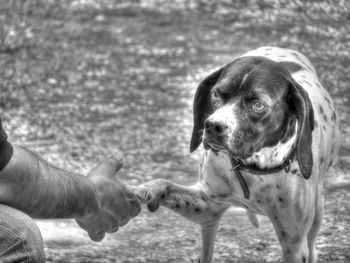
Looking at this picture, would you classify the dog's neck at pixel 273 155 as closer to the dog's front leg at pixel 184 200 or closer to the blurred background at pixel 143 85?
the dog's front leg at pixel 184 200

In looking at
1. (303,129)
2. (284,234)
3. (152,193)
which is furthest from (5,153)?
(284,234)

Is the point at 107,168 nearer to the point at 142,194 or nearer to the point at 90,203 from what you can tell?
the point at 142,194

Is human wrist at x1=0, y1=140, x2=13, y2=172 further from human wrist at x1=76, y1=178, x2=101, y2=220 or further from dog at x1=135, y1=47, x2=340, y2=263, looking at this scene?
dog at x1=135, y1=47, x2=340, y2=263

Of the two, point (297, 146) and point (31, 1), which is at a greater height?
point (297, 146)

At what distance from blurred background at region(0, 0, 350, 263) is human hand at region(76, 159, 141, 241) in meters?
1.14

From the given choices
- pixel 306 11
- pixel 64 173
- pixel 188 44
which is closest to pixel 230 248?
pixel 64 173

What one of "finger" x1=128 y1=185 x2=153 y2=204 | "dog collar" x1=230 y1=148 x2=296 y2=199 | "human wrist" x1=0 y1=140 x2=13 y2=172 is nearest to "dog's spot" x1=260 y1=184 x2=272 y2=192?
"dog collar" x1=230 y1=148 x2=296 y2=199

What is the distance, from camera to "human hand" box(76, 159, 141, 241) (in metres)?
4.63

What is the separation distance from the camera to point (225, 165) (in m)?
5.04

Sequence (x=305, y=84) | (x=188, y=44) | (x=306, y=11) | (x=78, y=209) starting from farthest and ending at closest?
(x=306, y=11) → (x=188, y=44) → (x=305, y=84) → (x=78, y=209)

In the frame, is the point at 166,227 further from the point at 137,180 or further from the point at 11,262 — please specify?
the point at 11,262

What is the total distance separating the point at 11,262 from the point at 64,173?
2.23 ft

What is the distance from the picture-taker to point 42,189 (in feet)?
13.8

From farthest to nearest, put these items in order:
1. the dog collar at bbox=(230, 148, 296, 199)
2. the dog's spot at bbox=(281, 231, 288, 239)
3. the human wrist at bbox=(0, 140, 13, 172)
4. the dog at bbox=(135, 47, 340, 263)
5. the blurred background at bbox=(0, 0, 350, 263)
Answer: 1. the blurred background at bbox=(0, 0, 350, 263)
2. the dog's spot at bbox=(281, 231, 288, 239)
3. the dog collar at bbox=(230, 148, 296, 199)
4. the dog at bbox=(135, 47, 340, 263)
5. the human wrist at bbox=(0, 140, 13, 172)
